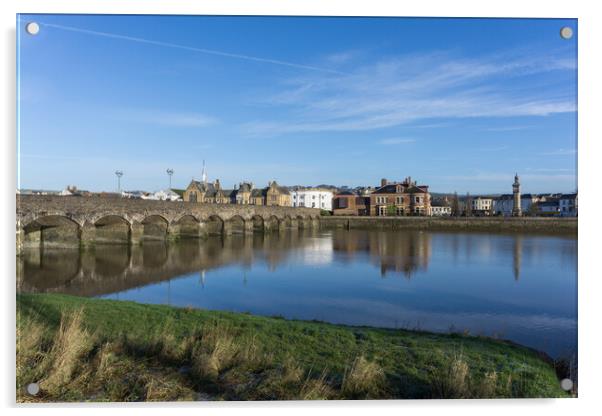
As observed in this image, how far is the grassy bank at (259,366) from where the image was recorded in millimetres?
5363

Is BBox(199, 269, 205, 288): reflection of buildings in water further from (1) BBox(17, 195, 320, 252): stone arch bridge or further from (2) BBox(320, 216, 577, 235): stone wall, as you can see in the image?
(2) BBox(320, 216, 577, 235): stone wall

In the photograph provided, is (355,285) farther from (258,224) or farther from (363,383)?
(258,224)

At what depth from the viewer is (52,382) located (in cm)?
532

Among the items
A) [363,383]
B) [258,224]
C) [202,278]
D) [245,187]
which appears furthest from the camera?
[245,187]

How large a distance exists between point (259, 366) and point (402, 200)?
61.1 meters

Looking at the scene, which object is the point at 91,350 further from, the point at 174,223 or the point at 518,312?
the point at 174,223

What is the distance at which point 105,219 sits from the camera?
1213 inches

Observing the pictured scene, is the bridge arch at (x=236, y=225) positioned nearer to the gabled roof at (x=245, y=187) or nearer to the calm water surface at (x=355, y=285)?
the calm water surface at (x=355, y=285)

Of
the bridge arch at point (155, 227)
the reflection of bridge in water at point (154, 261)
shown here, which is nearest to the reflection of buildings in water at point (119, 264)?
the reflection of bridge in water at point (154, 261)

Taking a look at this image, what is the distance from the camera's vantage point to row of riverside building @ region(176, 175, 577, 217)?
54.6 metres

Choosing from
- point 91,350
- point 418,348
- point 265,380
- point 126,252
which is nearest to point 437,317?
point 418,348

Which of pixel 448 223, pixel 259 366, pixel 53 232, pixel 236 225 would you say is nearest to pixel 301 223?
pixel 236 225

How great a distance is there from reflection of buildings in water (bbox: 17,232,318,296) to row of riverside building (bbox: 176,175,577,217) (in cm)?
2812

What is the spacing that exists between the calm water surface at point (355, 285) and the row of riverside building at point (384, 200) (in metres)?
28.8
